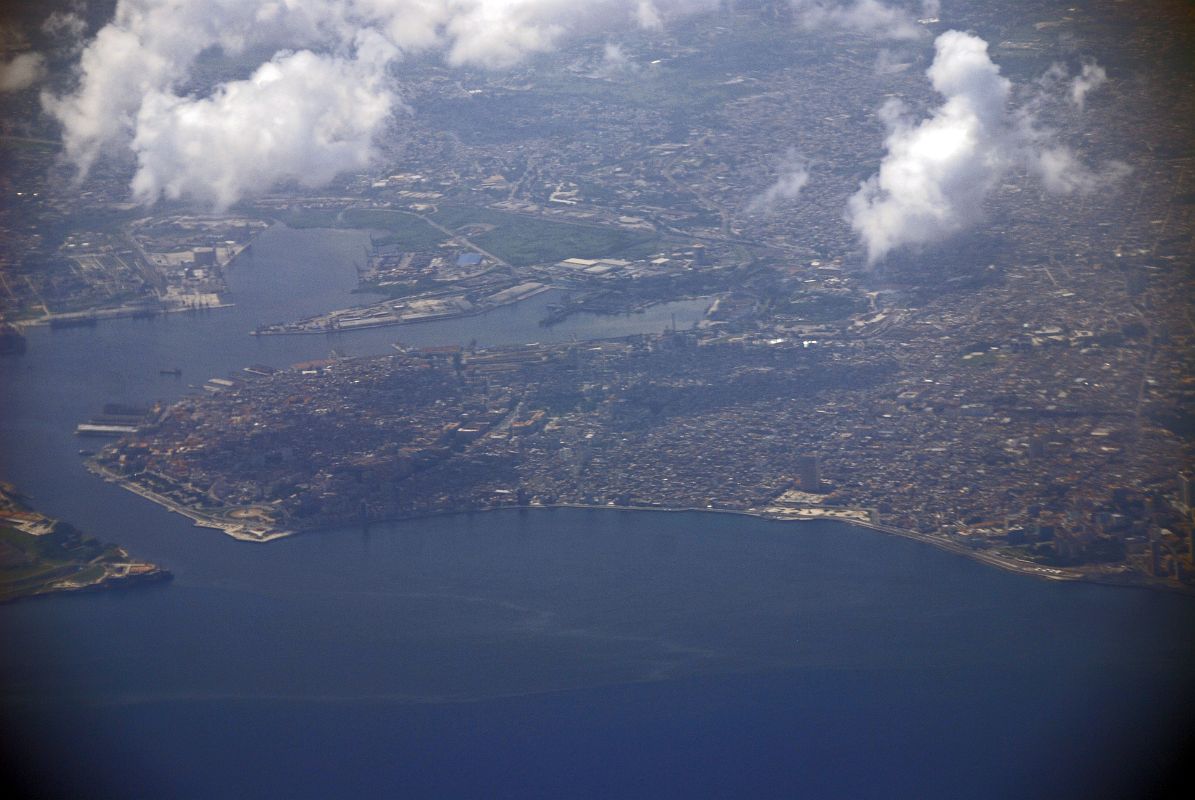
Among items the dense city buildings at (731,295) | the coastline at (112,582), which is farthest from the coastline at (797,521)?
the coastline at (112,582)

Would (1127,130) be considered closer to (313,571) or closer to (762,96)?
(762,96)

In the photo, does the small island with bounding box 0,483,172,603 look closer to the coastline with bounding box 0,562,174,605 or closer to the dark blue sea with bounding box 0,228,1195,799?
the coastline with bounding box 0,562,174,605

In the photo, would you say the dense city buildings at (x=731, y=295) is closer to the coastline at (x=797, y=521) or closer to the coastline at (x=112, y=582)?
the coastline at (x=797, y=521)

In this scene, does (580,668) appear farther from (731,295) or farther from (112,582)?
(731,295)

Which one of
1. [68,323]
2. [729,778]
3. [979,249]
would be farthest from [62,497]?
[979,249]

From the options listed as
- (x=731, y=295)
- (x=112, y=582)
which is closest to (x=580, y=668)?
(x=112, y=582)

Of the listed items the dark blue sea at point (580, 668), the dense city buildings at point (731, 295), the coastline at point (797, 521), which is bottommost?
the dark blue sea at point (580, 668)
